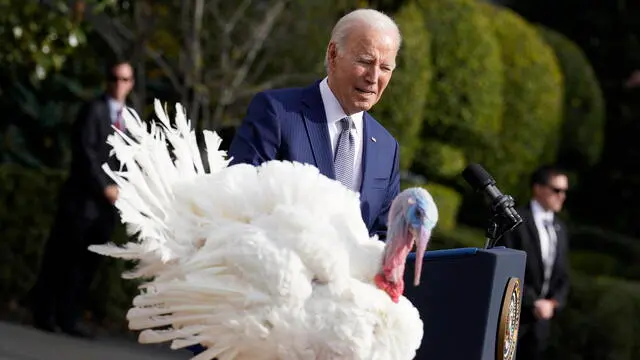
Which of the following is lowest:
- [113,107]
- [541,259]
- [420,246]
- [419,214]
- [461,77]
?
[420,246]

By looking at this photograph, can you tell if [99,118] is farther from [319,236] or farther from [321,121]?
[319,236]

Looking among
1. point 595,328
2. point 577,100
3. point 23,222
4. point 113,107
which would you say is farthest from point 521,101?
point 113,107

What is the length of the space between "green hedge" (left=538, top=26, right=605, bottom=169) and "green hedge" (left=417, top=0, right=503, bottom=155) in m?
3.45

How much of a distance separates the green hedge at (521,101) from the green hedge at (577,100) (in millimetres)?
1924

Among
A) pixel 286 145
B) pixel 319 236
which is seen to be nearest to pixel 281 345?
pixel 319 236

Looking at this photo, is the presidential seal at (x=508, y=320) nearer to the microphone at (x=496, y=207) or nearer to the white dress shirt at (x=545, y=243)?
the microphone at (x=496, y=207)

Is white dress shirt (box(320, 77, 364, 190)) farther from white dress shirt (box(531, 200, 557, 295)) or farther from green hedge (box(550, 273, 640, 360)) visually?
green hedge (box(550, 273, 640, 360))

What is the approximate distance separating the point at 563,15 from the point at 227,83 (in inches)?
508

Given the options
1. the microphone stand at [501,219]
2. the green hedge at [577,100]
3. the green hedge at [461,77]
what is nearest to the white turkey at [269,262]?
the microphone stand at [501,219]

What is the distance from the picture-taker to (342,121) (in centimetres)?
562

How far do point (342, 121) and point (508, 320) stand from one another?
1122 millimetres

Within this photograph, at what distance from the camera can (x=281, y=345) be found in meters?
4.40

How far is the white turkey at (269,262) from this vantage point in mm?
4402

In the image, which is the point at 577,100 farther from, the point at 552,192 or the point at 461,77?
the point at 552,192
